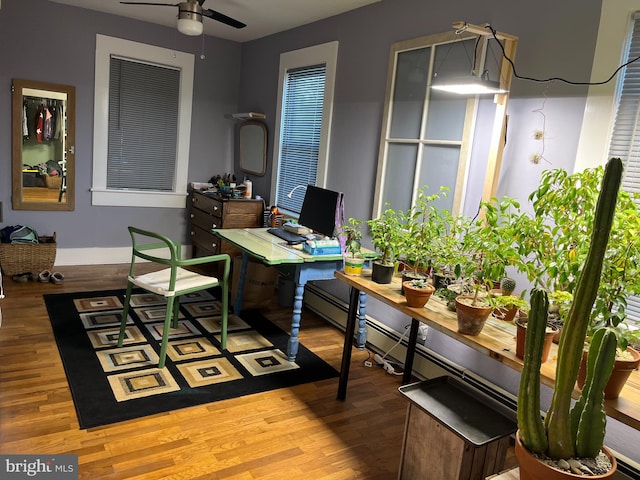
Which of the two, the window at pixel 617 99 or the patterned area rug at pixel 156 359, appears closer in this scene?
the window at pixel 617 99

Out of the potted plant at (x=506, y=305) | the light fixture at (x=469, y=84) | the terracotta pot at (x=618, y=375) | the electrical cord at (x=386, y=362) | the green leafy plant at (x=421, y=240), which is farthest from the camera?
the electrical cord at (x=386, y=362)

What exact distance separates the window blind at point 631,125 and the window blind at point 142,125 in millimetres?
4198

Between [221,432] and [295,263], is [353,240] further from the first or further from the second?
[221,432]

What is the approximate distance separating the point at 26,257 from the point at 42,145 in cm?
108

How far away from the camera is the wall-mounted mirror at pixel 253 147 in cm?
Answer: 489

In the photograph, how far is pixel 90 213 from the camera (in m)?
4.88

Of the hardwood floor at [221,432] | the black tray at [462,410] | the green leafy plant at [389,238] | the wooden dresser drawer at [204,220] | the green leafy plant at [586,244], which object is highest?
the green leafy plant at [586,244]

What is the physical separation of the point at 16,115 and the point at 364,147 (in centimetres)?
317

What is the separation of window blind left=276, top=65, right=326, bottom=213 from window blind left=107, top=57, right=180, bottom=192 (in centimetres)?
133

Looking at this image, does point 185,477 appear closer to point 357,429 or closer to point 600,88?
point 357,429

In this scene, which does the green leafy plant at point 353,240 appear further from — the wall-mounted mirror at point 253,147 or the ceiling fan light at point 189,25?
the wall-mounted mirror at point 253,147

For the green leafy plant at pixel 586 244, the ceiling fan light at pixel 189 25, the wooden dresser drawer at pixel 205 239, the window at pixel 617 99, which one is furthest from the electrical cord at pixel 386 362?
the ceiling fan light at pixel 189 25

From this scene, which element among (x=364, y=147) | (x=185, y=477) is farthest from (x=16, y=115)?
(x=185, y=477)

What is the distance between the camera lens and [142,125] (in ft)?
16.5
